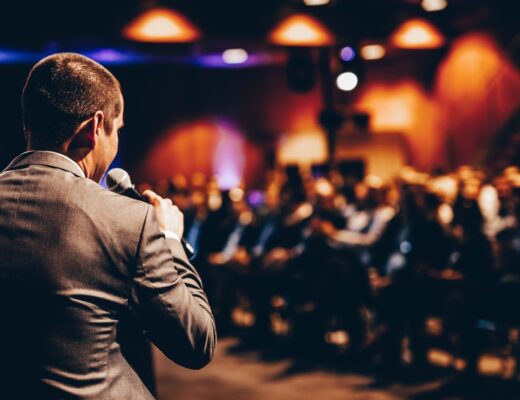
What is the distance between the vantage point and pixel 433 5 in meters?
8.16

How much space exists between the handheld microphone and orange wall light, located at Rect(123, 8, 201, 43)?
6222mm

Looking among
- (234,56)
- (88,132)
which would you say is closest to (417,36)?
(234,56)

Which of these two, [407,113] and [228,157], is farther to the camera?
[228,157]

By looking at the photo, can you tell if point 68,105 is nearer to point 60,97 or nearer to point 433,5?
point 60,97

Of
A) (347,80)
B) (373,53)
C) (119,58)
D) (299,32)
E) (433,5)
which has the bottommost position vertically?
(347,80)

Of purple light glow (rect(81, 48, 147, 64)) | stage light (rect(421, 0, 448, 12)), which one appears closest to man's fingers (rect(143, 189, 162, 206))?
stage light (rect(421, 0, 448, 12))

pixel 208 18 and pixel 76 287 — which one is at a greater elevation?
pixel 208 18

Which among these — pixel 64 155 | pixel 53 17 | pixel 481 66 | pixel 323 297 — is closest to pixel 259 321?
pixel 323 297

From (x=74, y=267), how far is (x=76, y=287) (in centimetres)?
3

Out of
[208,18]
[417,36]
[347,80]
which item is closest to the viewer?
[208,18]

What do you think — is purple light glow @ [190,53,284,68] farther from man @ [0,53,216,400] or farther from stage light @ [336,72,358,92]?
man @ [0,53,216,400]

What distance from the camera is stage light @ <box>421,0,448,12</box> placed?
8.08 metres

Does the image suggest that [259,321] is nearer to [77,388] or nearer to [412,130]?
[77,388]

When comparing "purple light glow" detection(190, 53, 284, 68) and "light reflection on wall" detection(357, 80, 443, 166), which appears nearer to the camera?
"light reflection on wall" detection(357, 80, 443, 166)
